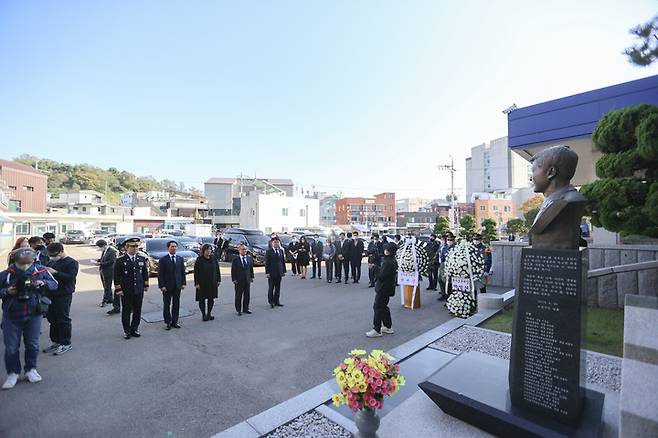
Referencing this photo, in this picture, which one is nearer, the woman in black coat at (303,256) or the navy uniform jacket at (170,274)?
the navy uniform jacket at (170,274)

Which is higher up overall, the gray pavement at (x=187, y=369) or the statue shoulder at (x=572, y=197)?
the statue shoulder at (x=572, y=197)

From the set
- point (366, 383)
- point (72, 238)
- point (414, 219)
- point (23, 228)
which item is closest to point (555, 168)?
point (366, 383)

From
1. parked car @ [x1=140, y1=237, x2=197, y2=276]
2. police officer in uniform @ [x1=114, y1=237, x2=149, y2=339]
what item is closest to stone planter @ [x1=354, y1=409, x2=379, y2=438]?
police officer in uniform @ [x1=114, y1=237, x2=149, y2=339]

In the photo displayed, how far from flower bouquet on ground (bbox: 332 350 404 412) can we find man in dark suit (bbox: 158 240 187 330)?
17.3 feet

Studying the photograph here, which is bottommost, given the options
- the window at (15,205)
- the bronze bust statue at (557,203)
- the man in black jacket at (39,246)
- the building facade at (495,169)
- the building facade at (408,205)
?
the man in black jacket at (39,246)

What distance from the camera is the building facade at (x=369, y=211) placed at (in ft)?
259

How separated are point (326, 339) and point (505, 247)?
8663 millimetres

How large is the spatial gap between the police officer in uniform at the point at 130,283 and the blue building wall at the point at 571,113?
1209 centimetres

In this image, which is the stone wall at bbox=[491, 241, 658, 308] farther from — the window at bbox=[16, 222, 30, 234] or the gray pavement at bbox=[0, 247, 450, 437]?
the window at bbox=[16, 222, 30, 234]

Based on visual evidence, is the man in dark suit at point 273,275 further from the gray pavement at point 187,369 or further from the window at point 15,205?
the window at point 15,205

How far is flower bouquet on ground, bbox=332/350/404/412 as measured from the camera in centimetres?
303

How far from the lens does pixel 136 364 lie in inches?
210

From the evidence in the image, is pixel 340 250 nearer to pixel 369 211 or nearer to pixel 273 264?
pixel 273 264

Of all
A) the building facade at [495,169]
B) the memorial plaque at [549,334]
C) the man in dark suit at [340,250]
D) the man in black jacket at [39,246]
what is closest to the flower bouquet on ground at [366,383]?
the memorial plaque at [549,334]
